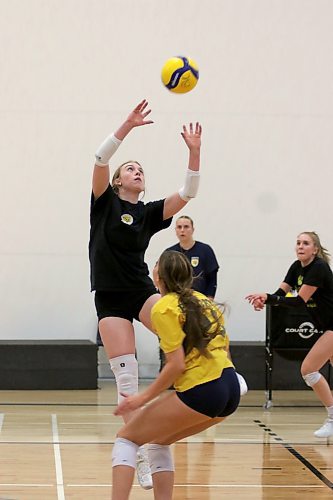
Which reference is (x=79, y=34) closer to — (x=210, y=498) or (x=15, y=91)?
(x=15, y=91)

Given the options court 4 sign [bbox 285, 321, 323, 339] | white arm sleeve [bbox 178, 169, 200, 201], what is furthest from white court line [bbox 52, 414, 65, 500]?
court 4 sign [bbox 285, 321, 323, 339]

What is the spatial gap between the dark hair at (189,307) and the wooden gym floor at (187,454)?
56.7 inches

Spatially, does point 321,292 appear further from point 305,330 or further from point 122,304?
point 122,304

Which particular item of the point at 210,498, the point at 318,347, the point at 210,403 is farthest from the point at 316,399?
the point at 210,403

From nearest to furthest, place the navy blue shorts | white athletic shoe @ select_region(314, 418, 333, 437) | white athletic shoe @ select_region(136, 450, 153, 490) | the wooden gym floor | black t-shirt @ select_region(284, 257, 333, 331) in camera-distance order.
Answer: the navy blue shorts, white athletic shoe @ select_region(136, 450, 153, 490), the wooden gym floor, white athletic shoe @ select_region(314, 418, 333, 437), black t-shirt @ select_region(284, 257, 333, 331)

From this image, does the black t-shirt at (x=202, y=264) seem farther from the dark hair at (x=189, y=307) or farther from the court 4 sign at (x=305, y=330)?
the dark hair at (x=189, y=307)

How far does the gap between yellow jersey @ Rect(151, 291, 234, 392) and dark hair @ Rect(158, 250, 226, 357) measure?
16 mm

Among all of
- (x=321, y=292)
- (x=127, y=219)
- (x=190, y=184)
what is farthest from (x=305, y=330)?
(x=127, y=219)

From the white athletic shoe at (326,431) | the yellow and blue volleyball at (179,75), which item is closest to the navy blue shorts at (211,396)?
the yellow and blue volleyball at (179,75)

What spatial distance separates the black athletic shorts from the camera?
5.34m

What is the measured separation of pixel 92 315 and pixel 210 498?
20.7 ft

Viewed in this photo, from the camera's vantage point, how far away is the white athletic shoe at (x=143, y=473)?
16.3ft

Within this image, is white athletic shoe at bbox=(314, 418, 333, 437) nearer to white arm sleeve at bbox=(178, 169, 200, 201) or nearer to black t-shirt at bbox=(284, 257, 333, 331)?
black t-shirt at bbox=(284, 257, 333, 331)

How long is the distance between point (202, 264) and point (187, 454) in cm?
330
